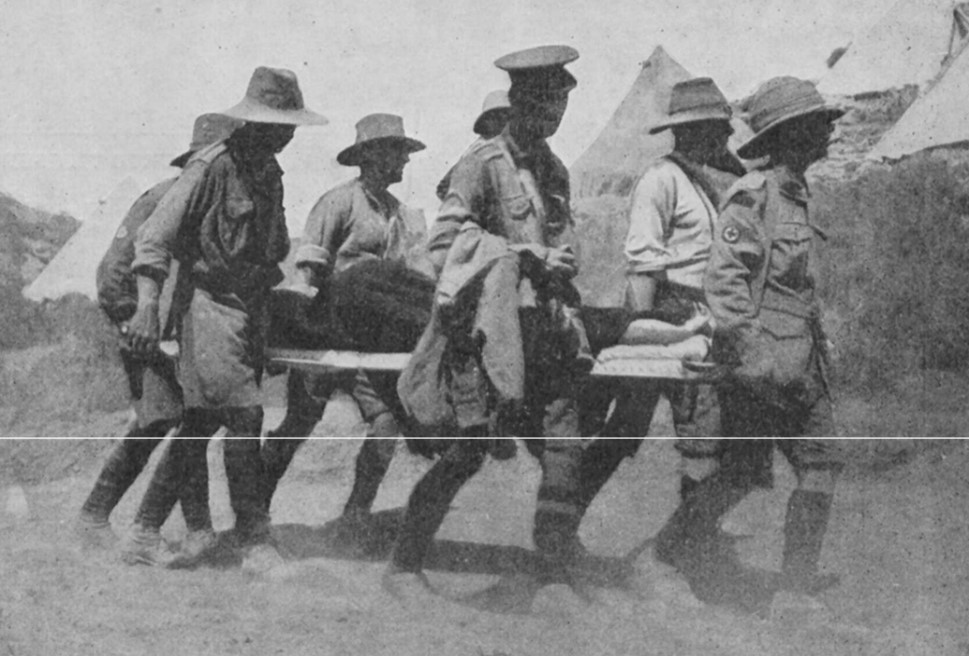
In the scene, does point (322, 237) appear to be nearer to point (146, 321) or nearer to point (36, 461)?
point (146, 321)

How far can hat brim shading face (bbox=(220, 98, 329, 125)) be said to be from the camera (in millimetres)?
Answer: 4543

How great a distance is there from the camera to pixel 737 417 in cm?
441

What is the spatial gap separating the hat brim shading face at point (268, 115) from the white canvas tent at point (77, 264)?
5.34ft

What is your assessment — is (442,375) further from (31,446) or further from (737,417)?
(31,446)

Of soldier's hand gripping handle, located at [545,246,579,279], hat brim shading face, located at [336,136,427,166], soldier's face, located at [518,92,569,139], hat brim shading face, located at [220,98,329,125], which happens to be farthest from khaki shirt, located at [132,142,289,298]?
soldier's hand gripping handle, located at [545,246,579,279]

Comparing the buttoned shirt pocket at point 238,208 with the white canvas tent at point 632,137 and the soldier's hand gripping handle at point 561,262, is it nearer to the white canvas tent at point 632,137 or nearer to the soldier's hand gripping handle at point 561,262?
the soldier's hand gripping handle at point 561,262

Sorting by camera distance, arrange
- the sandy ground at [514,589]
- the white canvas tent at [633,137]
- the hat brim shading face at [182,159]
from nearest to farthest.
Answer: the sandy ground at [514,589] → the white canvas tent at [633,137] → the hat brim shading face at [182,159]

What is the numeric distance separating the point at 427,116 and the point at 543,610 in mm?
2202

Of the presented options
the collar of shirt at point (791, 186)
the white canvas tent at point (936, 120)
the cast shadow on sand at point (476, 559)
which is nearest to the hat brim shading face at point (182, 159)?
the cast shadow on sand at point (476, 559)

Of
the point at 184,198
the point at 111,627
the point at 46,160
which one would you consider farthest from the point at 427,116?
the point at 111,627

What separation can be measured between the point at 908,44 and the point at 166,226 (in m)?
3.33

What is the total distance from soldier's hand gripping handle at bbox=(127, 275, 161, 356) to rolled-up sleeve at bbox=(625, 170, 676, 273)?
5.96 feet

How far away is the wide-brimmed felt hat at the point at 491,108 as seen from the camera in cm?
538

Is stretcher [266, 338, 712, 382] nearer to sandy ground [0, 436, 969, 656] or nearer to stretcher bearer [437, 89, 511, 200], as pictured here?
sandy ground [0, 436, 969, 656]
